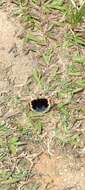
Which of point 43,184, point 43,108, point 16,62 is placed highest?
point 16,62

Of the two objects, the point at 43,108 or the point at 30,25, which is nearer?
the point at 43,108

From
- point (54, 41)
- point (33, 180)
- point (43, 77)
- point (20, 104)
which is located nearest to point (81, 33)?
point (54, 41)

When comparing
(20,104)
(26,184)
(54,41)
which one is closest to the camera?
(26,184)

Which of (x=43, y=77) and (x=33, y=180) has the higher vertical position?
(x=43, y=77)

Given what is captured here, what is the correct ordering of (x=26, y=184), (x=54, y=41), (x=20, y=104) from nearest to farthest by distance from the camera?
(x=26, y=184) < (x=20, y=104) < (x=54, y=41)

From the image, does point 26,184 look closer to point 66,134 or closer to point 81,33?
point 66,134

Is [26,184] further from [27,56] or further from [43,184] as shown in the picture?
[27,56]
